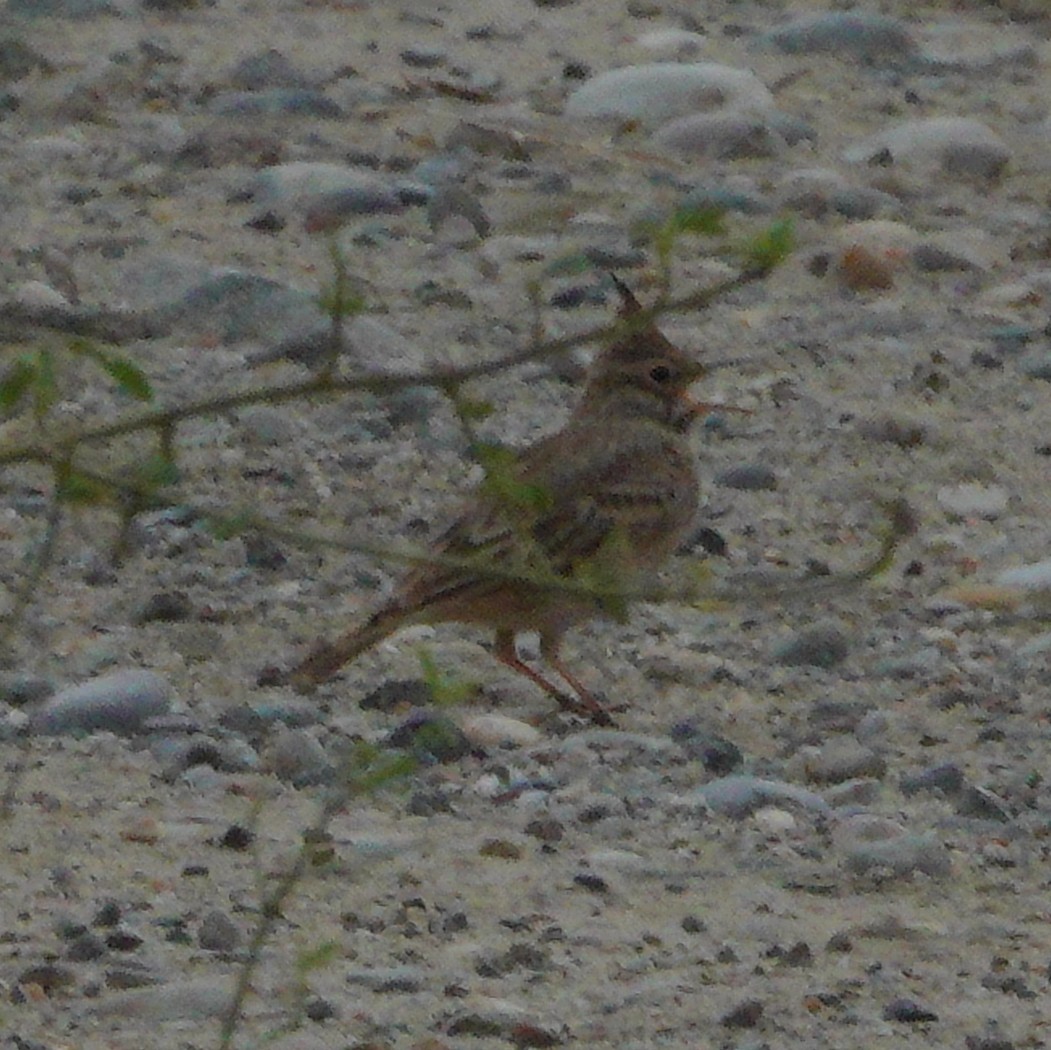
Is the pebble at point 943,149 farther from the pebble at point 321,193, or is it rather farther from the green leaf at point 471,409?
the green leaf at point 471,409

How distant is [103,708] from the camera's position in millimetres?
6234

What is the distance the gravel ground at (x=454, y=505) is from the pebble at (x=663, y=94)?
0.02 metres

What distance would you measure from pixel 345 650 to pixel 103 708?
0.54 metres

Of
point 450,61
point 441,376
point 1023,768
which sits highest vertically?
point 441,376

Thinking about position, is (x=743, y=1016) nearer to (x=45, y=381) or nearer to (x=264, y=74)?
(x=45, y=381)

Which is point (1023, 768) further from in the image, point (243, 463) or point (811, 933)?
point (243, 463)

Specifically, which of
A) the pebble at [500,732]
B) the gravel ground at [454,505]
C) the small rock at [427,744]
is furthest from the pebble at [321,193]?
the small rock at [427,744]

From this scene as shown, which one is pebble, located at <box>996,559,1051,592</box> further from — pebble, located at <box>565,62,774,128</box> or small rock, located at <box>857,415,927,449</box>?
pebble, located at <box>565,62,774,128</box>

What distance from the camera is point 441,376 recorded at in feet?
10.9

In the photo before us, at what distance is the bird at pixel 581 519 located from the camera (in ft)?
21.3

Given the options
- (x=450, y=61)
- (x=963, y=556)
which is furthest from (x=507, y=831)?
(x=450, y=61)

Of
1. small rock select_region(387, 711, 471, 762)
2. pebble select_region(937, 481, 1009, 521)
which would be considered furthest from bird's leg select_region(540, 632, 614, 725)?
pebble select_region(937, 481, 1009, 521)

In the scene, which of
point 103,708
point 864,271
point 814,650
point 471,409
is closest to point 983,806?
point 814,650

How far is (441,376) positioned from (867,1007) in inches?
79.2
